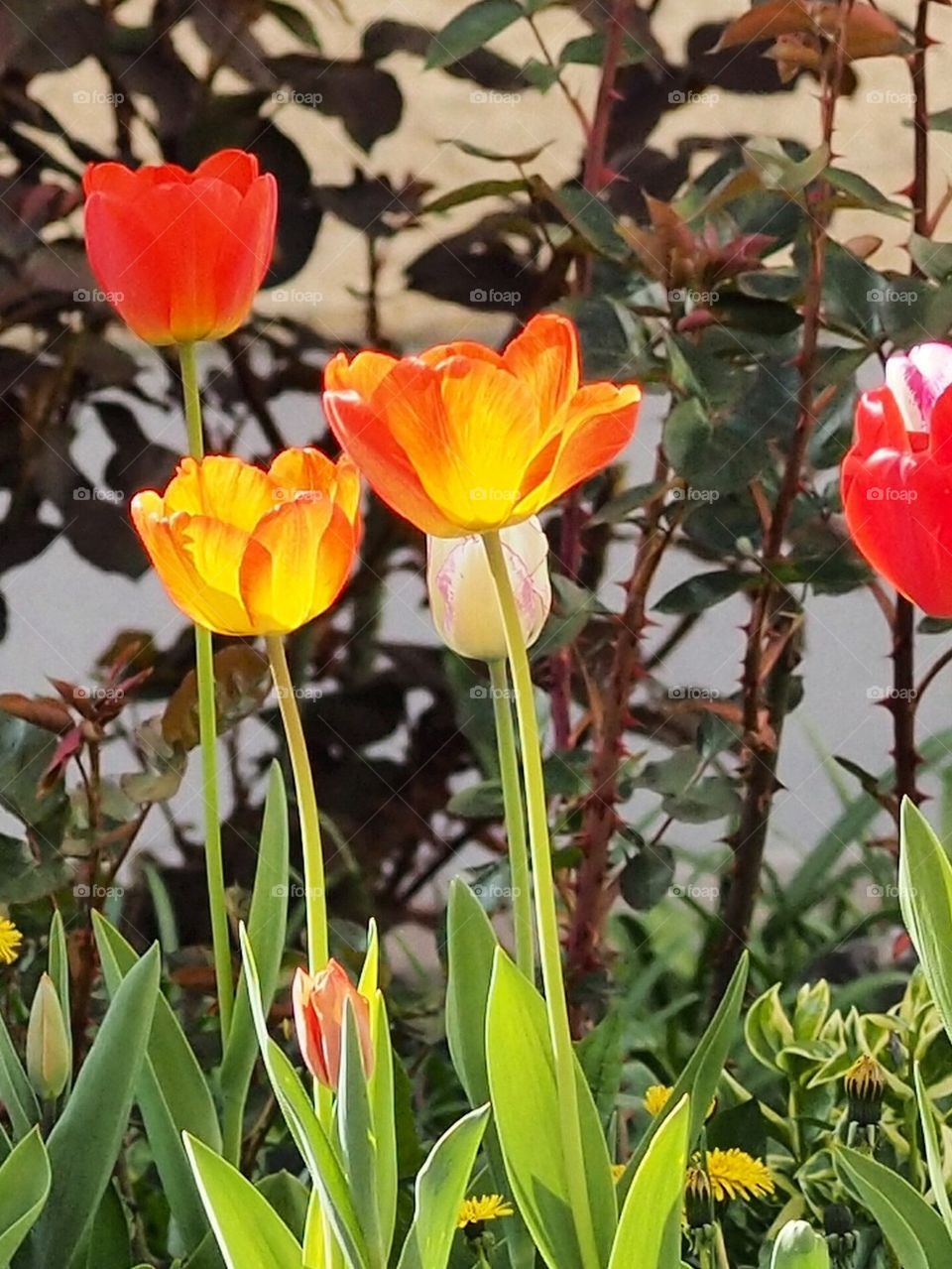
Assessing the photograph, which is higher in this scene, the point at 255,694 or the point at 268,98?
the point at 268,98

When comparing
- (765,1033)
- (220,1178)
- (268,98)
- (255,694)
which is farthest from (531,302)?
(220,1178)

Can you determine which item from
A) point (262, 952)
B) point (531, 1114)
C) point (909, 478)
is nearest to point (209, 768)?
point (262, 952)

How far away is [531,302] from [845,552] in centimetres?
23

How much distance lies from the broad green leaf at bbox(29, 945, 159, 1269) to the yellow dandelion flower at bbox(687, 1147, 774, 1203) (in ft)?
0.69

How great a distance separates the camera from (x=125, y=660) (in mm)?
760

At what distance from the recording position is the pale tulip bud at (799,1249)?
17.4 inches

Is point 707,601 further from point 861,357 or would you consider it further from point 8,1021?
point 8,1021
